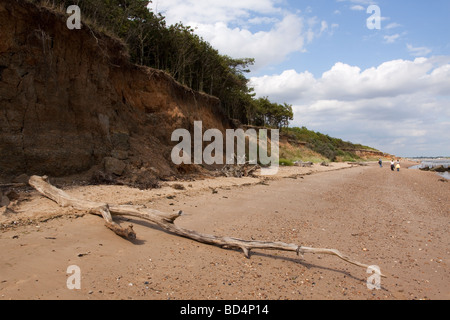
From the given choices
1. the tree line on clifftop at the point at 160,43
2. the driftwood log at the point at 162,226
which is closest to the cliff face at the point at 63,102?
the tree line on clifftop at the point at 160,43

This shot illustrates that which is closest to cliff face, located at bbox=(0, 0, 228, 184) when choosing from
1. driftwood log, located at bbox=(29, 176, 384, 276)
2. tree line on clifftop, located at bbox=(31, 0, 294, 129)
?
tree line on clifftop, located at bbox=(31, 0, 294, 129)

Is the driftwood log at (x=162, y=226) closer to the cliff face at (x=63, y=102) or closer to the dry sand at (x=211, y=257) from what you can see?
the dry sand at (x=211, y=257)

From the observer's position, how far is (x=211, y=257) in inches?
170

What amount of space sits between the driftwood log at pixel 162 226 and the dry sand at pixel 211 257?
124mm

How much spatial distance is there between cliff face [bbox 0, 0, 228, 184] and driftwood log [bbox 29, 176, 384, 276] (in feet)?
8.27

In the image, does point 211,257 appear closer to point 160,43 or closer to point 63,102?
point 63,102

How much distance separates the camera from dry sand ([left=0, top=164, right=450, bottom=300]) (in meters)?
3.35

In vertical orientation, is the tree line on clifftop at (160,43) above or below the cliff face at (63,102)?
above

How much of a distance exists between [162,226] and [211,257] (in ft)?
3.80

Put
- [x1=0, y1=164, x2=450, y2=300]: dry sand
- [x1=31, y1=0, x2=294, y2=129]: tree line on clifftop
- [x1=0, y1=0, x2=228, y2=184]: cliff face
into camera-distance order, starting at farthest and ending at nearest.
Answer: [x1=31, y1=0, x2=294, y2=129]: tree line on clifftop < [x1=0, y1=0, x2=228, y2=184]: cliff face < [x1=0, y1=164, x2=450, y2=300]: dry sand

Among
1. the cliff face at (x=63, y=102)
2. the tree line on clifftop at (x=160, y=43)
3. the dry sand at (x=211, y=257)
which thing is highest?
the tree line on clifftop at (x=160, y=43)

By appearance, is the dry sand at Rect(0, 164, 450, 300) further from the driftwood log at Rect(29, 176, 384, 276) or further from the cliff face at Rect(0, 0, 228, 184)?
the cliff face at Rect(0, 0, 228, 184)

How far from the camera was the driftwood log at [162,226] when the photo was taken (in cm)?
420
